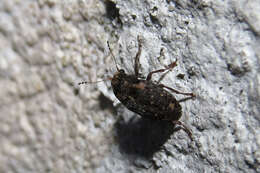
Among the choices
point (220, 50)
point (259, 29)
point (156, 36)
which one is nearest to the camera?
point (259, 29)

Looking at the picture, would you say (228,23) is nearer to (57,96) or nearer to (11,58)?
(57,96)

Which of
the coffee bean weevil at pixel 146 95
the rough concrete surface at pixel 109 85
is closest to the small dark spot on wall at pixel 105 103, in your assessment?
the rough concrete surface at pixel 109 85

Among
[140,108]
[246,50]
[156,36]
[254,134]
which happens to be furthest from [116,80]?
[254,134]

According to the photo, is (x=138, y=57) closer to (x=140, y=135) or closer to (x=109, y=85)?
(x=109, y=85)

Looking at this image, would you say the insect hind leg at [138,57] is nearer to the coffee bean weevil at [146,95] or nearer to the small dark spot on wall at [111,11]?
the coffee bean weevil at [146,95]

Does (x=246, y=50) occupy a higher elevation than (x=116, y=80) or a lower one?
higher
